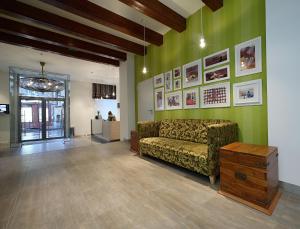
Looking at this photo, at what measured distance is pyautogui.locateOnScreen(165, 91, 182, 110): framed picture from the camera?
3.97m

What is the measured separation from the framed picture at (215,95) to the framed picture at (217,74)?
0.12m

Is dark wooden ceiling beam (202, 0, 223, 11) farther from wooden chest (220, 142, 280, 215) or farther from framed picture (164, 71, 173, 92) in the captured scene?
wooden chest (220, 142, 280, 215)

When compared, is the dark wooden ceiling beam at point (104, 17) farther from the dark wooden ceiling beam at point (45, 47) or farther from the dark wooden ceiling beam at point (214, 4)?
the dark wooden ceiling beam at point (45, 47)

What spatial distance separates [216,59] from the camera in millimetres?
3078

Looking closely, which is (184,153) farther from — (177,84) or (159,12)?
(159,12)

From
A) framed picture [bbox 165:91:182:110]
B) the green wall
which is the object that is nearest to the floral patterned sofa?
the green wall

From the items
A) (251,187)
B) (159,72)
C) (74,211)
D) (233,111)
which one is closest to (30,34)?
(159,72)

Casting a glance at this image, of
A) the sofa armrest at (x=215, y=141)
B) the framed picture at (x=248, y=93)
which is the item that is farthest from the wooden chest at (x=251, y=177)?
the framed picture at (x=248, y=93)

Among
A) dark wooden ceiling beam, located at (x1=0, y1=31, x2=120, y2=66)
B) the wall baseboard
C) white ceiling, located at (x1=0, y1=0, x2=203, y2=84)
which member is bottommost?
the wall baseboard

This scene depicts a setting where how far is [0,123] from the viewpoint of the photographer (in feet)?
22.5

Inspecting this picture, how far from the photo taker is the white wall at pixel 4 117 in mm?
6871

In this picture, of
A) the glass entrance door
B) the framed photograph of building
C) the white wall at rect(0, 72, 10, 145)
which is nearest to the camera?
the framed photograph of building

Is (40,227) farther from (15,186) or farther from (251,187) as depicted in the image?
(251,187)

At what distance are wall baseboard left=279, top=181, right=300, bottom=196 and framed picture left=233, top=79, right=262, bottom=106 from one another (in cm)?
121
